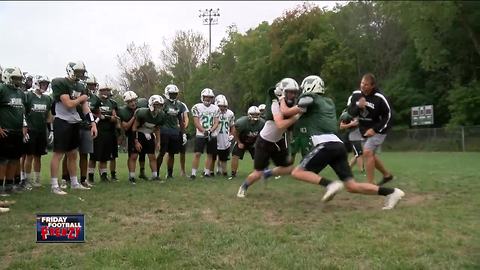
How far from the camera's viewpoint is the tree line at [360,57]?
4478cm

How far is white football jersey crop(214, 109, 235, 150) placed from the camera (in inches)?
547

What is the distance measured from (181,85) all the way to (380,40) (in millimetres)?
24802

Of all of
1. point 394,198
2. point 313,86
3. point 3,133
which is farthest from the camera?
point 3,133

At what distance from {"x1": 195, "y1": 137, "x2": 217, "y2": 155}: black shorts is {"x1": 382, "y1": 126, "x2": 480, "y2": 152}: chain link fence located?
30833mm

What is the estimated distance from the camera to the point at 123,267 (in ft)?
16.7

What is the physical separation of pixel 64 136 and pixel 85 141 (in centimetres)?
126

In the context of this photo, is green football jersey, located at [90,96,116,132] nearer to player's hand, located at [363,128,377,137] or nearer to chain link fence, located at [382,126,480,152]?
player's hand, located at [363,128,377,137]

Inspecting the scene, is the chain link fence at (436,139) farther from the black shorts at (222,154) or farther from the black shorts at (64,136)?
the black shorts at (64,136)

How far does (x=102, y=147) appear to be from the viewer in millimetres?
11797

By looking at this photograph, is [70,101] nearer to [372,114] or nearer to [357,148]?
[372,114]

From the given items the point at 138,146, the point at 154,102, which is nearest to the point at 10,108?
the point at 138,146

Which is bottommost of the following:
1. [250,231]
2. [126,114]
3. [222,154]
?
[250,231]

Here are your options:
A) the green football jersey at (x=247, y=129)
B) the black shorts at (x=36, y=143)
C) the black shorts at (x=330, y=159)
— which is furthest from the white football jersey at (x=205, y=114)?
the black shorts at (x=330, y=159)

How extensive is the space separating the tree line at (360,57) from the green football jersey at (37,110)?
126 feet
